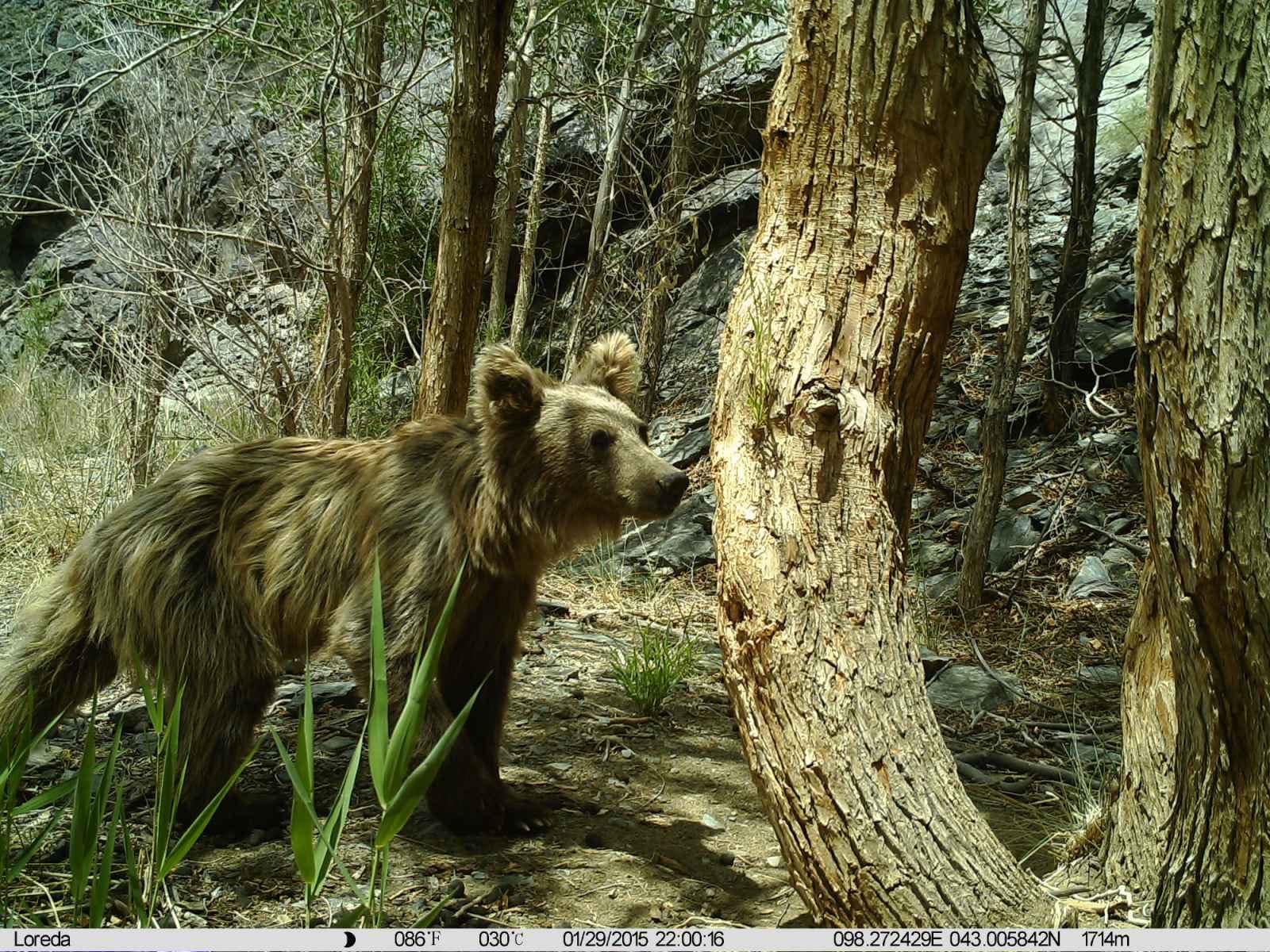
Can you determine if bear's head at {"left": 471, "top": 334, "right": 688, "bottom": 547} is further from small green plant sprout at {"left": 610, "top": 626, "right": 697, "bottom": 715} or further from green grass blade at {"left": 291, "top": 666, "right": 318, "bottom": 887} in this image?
green grass blade at {"left": 291, "top": 666, "right": 318, "bottom": 887}

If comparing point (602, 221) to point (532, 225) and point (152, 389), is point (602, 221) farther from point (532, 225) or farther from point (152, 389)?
point (152, 389)

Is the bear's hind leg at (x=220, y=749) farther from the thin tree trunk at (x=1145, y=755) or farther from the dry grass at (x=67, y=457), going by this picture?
the dry grass at (x=67, y=457)

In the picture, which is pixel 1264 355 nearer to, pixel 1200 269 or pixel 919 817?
pixel 1200 269

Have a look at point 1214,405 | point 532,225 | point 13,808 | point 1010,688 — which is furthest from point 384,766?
point 532,225

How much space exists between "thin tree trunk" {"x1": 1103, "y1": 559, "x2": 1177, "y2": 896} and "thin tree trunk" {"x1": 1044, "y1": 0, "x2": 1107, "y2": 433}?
4.35 meters

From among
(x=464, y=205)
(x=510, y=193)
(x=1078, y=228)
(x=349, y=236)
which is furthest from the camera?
(x=510, y=193)

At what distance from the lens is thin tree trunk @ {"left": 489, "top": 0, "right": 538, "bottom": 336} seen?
8.95m

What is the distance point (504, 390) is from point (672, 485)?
2.65ft

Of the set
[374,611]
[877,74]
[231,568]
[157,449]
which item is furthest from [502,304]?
[374,611]

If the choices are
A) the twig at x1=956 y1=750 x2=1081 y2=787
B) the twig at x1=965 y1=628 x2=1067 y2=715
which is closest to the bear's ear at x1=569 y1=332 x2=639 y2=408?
the twig at x1=956 y1=750 x2=1081 y2=787

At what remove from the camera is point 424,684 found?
230 centimetres

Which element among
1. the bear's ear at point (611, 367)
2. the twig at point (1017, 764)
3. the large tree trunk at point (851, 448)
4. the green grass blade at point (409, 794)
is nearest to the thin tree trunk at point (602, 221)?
the bear's ear at point (611, 367)

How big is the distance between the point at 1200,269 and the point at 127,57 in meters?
8.21

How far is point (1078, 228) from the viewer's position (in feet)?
26.7
